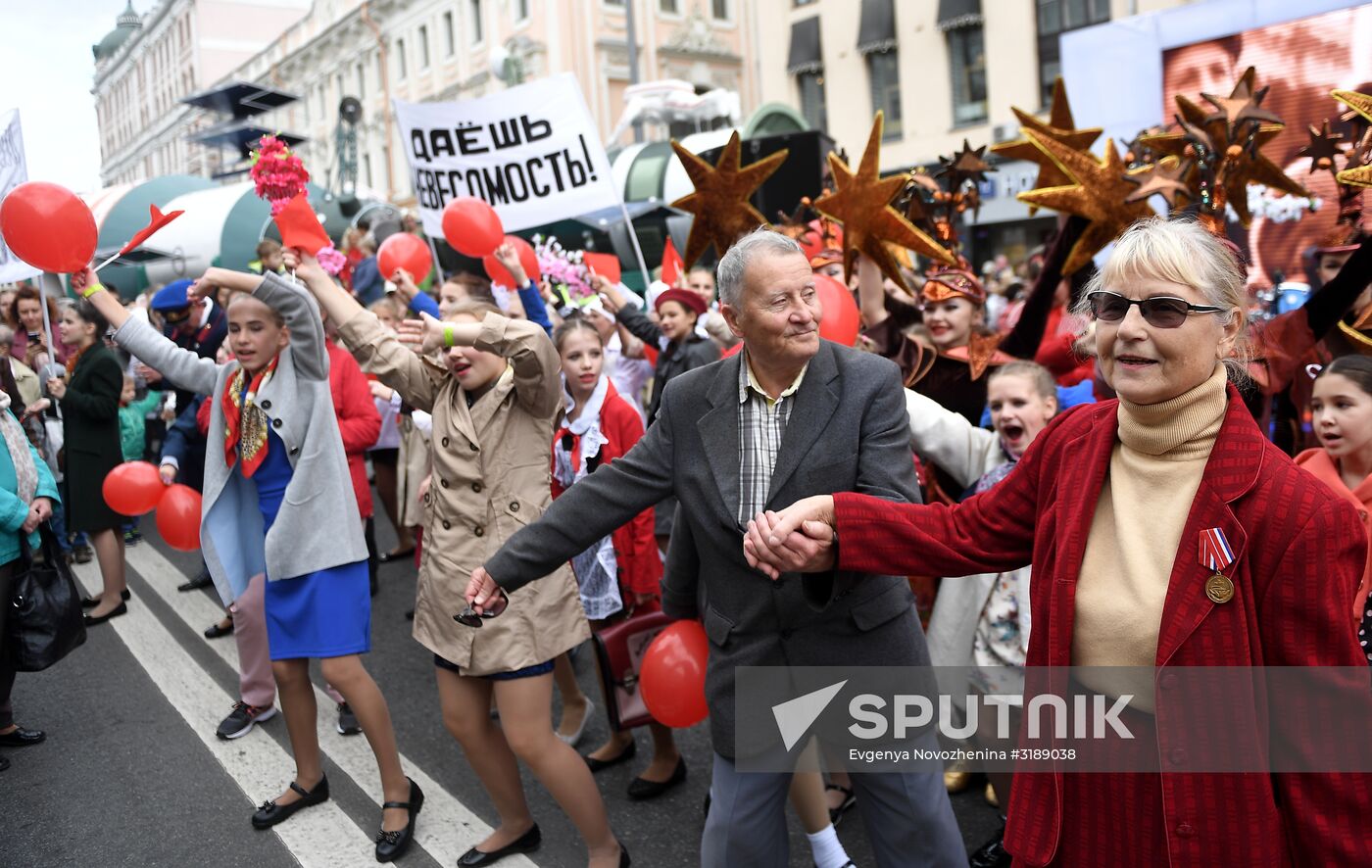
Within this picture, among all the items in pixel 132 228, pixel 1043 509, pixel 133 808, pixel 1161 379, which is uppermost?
pixel 132 228

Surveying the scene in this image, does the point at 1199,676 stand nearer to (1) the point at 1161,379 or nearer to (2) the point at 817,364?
(1) the point at 1161,379

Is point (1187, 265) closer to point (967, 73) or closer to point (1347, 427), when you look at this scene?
point (1347, 427)

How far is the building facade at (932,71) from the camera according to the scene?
21.7 m

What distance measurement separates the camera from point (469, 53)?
3878 centimetres

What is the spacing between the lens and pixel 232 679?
5508 mm

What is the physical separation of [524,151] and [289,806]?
423 cm

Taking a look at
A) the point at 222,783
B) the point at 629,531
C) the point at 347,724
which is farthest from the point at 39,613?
the point at 629,531

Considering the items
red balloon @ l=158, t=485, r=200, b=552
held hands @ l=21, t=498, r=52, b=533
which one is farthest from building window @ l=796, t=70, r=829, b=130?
held hands @ l=21, t=498, r=52, b=533

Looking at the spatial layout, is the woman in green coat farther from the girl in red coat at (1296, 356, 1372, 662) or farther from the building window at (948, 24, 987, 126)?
the building window at (948, 24, 987, 126)

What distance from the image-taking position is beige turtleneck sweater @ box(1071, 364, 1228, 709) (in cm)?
190

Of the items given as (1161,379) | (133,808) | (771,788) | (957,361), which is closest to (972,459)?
(957,361)

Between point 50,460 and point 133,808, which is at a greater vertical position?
point 50,460

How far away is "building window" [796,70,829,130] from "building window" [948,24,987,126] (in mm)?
3743

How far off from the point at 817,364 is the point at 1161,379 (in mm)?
1007
